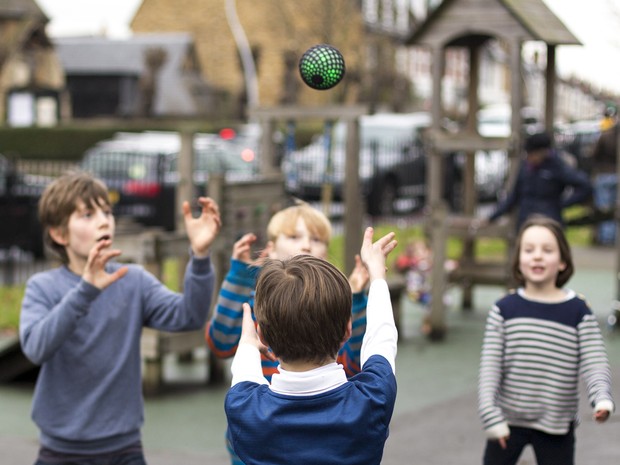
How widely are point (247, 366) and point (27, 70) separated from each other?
46166 mm

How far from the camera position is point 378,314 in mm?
2934

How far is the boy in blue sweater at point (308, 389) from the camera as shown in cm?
269

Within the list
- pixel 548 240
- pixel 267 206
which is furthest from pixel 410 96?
pixel 548 240

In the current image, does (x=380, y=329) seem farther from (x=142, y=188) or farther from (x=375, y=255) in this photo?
(x=142, y=188)

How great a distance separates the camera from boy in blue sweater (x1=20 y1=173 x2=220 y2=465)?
12.9ft

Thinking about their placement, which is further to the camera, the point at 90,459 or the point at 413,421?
the point at 413,421

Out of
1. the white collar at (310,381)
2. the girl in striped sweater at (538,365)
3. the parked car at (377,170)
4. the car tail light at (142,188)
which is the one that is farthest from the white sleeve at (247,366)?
the parked car at (377,170)

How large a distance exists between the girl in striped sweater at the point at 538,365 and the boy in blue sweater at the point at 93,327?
1110mm

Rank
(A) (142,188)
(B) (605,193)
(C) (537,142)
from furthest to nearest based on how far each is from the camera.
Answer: (A) (142,188), (B) (605,193), (C) (537,142)

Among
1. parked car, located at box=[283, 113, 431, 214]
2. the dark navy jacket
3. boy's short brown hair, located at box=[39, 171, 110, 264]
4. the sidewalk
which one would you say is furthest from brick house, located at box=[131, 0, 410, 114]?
boy's short brown hair, located at box=[39, 171, 110, 264]

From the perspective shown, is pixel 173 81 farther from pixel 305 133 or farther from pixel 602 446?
pixel 602 446

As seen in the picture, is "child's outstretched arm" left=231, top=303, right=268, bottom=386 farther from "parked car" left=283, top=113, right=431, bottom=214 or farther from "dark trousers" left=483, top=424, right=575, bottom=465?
"parked car" left=283, top=113, right=431, bottom=214

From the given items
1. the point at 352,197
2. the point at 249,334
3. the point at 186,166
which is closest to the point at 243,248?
the point at 249,334

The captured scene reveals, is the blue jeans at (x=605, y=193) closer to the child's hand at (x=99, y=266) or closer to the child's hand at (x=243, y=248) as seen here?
the child's hand at (x=243, y=248)
